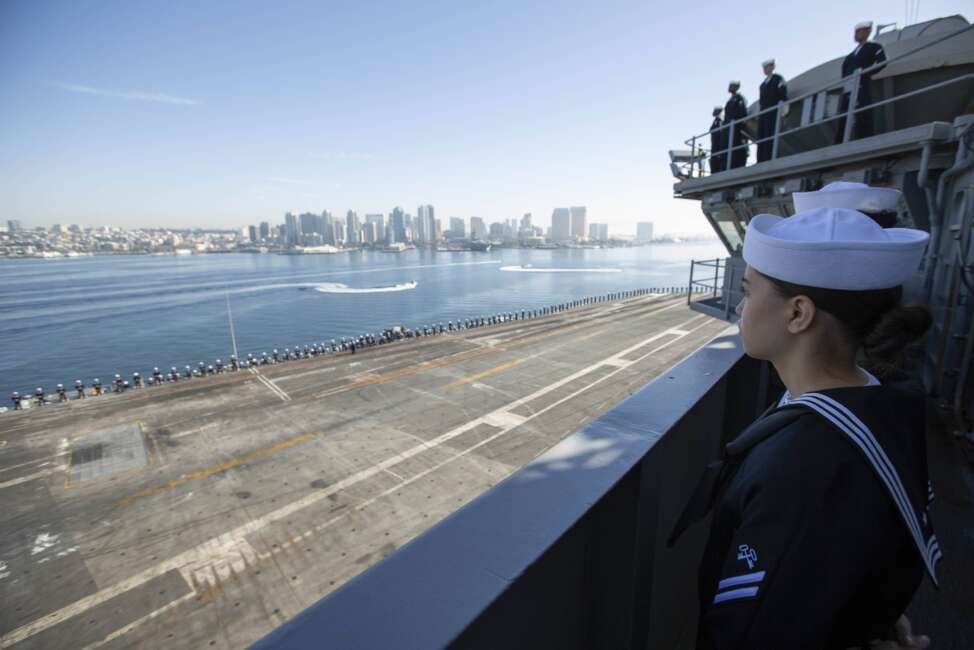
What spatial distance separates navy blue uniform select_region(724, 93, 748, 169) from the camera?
10422 millimetres

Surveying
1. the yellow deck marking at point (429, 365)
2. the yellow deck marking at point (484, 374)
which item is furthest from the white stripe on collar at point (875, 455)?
the yellow deck marking at point (429, 365)

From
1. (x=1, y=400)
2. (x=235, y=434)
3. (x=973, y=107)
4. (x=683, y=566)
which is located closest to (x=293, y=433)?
(x=235, y=434)

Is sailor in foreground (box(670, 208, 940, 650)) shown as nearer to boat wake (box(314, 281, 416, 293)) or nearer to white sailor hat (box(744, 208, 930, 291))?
white sailor hat (box(744, 208, 930, 291))

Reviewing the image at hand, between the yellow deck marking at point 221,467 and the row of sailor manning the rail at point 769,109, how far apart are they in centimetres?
1700

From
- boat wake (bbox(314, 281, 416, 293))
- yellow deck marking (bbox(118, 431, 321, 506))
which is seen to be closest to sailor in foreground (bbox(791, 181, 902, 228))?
yellow deck marking (bbox(118, 431, 321, 506))

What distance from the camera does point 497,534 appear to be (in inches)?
53.4

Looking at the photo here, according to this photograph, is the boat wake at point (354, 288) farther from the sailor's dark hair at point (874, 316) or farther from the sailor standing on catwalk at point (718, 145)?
the sailor's dark hair at point (874, 316)

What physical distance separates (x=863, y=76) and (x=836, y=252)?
8.99 meters

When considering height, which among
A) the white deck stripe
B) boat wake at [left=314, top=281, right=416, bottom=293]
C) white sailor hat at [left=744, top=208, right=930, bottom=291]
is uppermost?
white sailor hat at [left=744, top=208, right=930, bottom=291]

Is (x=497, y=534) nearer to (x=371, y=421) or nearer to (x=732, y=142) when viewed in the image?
(x=732, y=142)

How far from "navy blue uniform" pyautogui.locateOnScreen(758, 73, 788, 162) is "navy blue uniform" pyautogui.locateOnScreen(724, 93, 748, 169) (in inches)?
21.1

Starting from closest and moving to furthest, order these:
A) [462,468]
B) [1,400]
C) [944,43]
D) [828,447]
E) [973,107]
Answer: [828,447]
[973,107]
[944,43]
[462,468]
[1,400]

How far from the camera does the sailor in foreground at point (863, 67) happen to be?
721cm

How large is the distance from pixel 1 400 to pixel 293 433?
1289 inches
